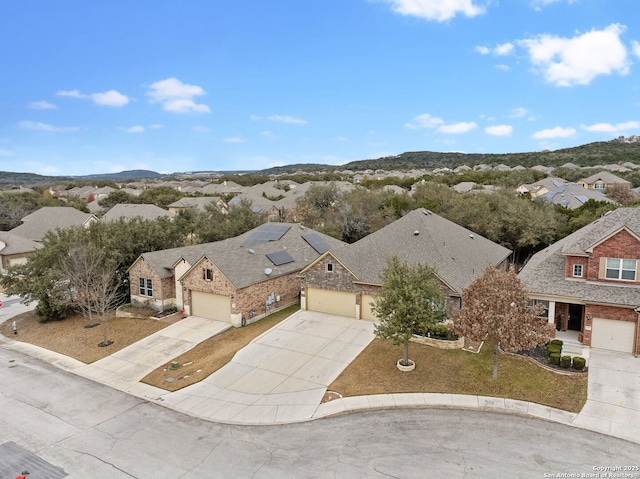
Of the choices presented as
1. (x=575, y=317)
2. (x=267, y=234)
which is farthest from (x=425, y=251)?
(x=267, y=234)

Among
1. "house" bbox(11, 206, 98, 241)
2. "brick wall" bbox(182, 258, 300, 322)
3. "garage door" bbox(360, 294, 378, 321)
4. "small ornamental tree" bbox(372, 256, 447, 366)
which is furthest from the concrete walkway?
"house" bbox(11, 206, 98, 241)

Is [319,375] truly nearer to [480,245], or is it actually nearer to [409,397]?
[409,397]

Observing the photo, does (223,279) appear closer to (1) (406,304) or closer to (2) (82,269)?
(2) (82,269)

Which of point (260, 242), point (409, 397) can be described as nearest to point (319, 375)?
point (409, 397)

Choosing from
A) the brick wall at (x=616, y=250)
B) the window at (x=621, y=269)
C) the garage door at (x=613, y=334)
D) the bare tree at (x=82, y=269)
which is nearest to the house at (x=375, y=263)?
the brick wall at (x=616, y=250)

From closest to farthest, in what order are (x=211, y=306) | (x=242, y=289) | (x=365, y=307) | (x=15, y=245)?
(x=365, y=307)
(x=242, y=289)
(x=211, y=306)
(x=15, y=245)

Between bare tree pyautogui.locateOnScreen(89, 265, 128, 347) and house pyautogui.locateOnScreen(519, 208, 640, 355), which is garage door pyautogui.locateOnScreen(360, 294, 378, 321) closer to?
house pyautogui.locateOnScreen(519, 208, 640, 355)
